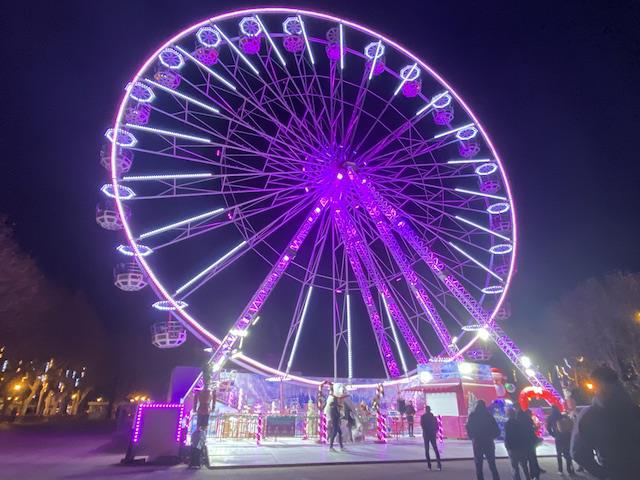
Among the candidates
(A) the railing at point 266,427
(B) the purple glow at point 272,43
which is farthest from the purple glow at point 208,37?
(A) the railing at point 266,427

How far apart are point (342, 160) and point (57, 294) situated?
26364 millimetres

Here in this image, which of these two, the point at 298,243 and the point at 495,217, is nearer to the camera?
the point at 298,243

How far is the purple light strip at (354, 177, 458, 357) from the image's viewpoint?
1836 cm

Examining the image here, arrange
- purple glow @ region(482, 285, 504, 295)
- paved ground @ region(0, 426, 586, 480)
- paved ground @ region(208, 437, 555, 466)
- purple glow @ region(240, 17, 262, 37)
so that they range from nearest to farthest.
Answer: paved ground @ region(0, 426, 586, 480) → paved ground @ region(208, 437, 555, 466) → purple glow @ region(240, 17, 262, 37) → purple glow @ region(482, 285, 504, 295)

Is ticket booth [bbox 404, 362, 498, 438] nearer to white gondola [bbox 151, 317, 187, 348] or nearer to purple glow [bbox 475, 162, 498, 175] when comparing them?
purple glow [bbox 475, 162, 498, 175]

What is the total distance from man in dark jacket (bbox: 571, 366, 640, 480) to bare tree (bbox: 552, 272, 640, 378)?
1254 inches

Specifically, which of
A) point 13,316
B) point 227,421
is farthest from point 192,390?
point 13,316

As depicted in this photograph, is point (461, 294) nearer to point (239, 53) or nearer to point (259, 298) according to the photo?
point (259, 298)

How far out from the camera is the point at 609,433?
132 inches

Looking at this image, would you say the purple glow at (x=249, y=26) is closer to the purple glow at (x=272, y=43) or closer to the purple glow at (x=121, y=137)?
the purple glow at (x=272, y=43)

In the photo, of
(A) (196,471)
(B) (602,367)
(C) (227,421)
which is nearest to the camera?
(B) (602,367)

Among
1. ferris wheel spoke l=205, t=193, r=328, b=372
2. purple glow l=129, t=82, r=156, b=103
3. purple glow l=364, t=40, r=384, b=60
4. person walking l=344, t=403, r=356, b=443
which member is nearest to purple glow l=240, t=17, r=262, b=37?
purple glow l=129, t=82, r=156, b=103

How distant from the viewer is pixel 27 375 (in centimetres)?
3438

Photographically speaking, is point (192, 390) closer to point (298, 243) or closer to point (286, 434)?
point (286, 434)
